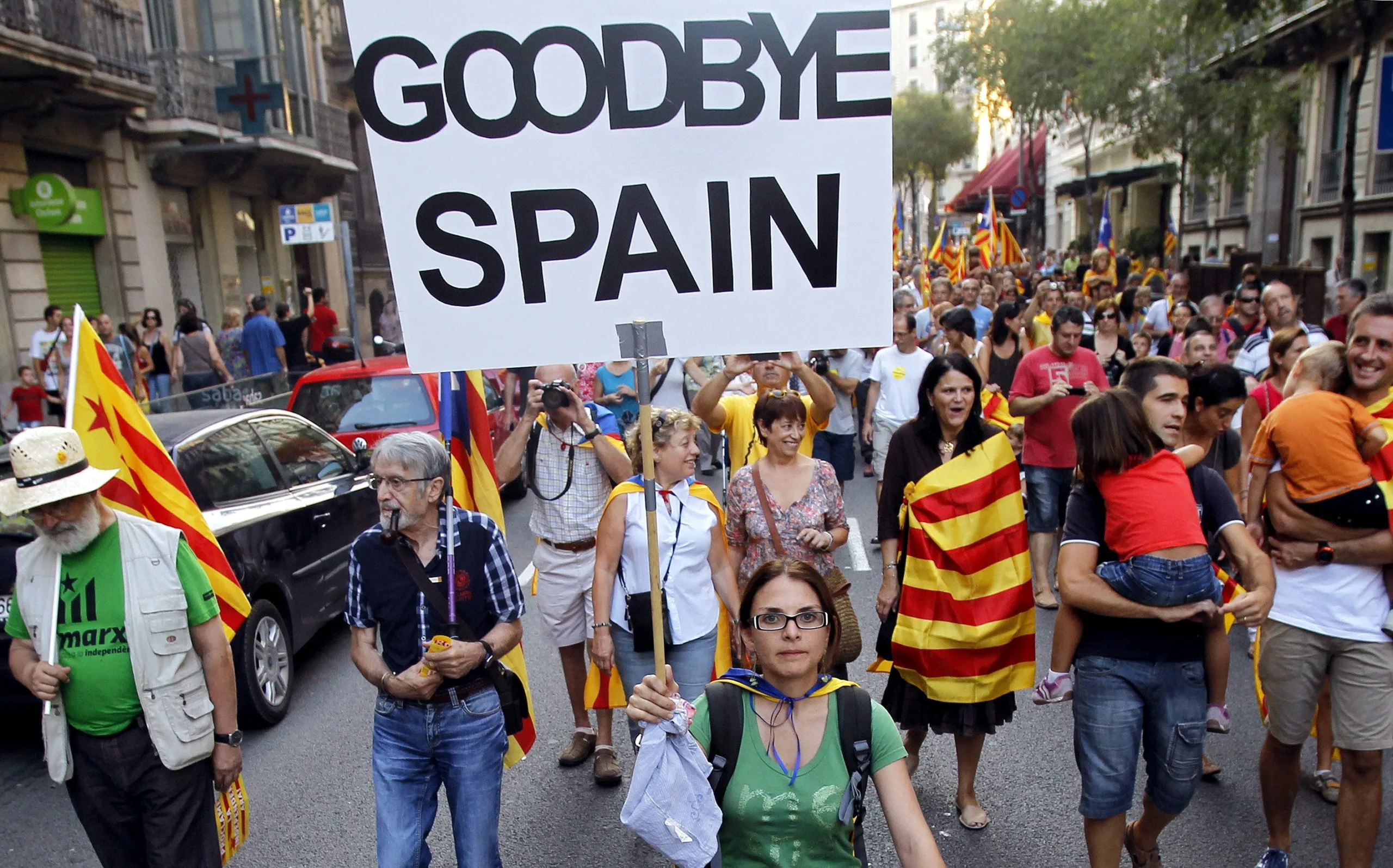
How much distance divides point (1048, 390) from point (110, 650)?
5.36 m

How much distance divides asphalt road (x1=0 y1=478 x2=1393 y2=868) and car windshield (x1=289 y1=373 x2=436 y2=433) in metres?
3.49

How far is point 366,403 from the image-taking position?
8.79 m

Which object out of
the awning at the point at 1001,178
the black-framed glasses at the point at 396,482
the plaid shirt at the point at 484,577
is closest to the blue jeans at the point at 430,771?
the plaid shirt at the point at 484,577

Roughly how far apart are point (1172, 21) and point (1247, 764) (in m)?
18.9

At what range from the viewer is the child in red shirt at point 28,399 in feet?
40.7

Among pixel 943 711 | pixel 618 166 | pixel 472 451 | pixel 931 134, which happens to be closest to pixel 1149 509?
pixel 943 711

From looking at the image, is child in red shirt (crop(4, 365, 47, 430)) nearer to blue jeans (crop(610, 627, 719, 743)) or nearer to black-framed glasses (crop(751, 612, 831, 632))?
blue jeans (crop(610, 627, 719, 743))

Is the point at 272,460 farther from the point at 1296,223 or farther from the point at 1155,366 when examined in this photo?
the point at 1296,223

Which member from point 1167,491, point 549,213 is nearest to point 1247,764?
point 1167,491

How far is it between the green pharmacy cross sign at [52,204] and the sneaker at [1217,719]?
1663cm

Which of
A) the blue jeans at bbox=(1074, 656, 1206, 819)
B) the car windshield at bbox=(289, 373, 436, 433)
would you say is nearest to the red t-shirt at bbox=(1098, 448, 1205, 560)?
the blue jeans at bbox=(1074, 656, 1206, 819)

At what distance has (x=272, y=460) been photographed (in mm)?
5988

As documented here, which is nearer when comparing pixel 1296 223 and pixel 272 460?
pixel 272 460

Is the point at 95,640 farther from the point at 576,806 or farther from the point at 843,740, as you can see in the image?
the point at 843,740
